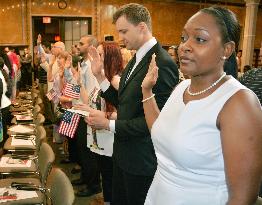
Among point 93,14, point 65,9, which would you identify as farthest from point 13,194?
point 93,14

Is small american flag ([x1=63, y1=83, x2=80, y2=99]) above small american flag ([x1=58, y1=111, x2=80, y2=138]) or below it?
above

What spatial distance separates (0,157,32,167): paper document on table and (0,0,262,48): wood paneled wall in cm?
1091

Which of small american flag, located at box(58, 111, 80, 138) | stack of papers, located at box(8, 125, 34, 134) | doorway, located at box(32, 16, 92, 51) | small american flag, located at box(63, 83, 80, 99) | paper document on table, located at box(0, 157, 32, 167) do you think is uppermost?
doorway, located at box(32, 16, 92, 51)

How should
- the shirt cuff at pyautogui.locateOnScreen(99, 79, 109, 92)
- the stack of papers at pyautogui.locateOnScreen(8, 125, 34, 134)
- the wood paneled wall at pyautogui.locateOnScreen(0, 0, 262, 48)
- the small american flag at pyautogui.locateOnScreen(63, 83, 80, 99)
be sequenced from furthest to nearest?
the wood paneled wall at pyautogui.locateOnScreen(0, 0, 262, 48)
the stack of papers at pyautogui.locateOnScreen(8, 125, 34, 134)
the small american flag at pyautogui.locateOnScreen(63, 83, 80, 99)
the shirt cuff at pyautogui.locateOnScreen(99, 79, 109, 92)

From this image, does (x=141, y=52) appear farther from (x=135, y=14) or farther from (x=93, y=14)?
(x=93, y=14)

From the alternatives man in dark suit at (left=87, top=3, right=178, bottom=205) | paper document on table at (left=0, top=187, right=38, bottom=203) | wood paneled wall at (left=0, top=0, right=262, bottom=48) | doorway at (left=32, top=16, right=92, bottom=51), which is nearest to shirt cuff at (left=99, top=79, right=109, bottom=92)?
man in dark suit at (left=87, top=3, right=178, bottom=205)

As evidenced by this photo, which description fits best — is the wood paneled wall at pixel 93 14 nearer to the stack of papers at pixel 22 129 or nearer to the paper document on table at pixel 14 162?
the stack of papers at pixel 22 129

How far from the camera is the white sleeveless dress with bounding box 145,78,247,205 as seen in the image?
1170 millimetres

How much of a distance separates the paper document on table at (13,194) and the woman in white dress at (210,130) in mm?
1757

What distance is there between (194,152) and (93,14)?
553 inches

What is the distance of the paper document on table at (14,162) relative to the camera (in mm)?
3617

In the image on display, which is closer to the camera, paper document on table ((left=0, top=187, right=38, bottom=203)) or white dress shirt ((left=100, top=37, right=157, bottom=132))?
white dress shirt ((left=100, top=37, right=157, bottom=132))

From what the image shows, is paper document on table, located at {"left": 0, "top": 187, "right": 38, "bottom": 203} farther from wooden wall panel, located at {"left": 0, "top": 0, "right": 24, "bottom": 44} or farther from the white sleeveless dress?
wooden wall panel, located at {"left": 0, "top": 0, "right": 24, "bottom": 44}

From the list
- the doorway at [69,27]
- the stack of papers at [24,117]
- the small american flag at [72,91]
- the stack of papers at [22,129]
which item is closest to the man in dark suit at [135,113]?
the small american flag at [72,91]
